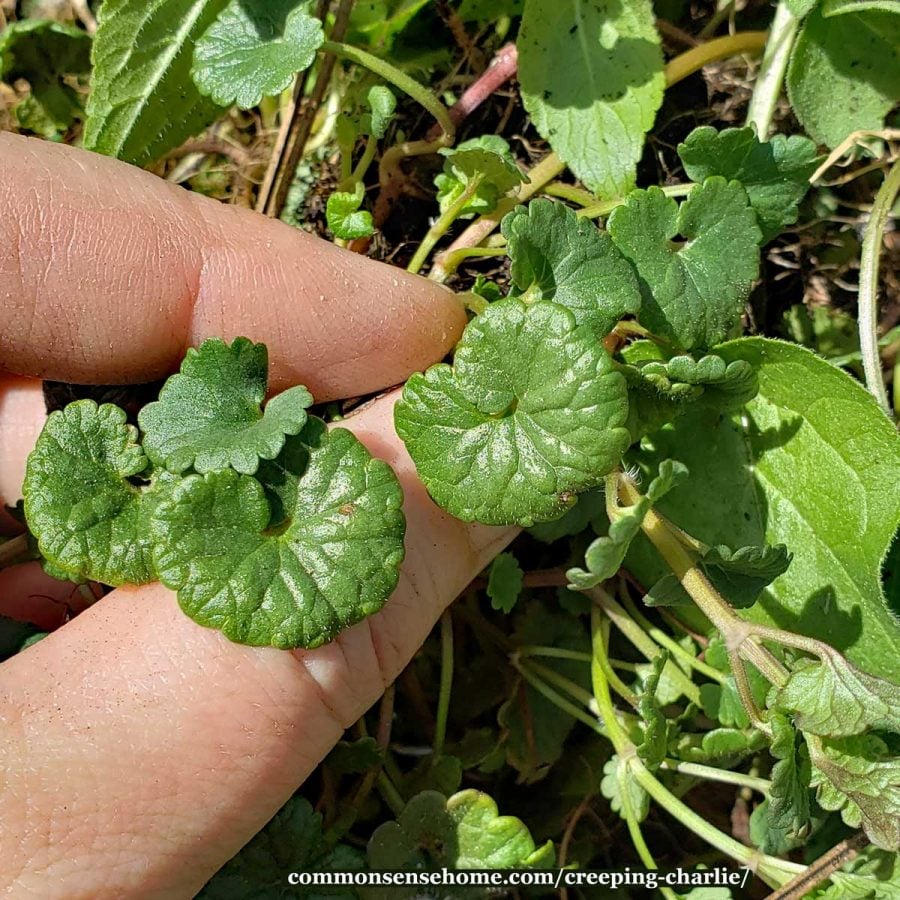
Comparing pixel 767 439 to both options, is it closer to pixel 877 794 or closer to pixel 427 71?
pixel 877 794

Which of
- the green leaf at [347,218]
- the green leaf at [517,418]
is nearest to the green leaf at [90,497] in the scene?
the green leaf at [517,418]

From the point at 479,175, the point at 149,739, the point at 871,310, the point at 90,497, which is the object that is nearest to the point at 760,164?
the point at 871,310

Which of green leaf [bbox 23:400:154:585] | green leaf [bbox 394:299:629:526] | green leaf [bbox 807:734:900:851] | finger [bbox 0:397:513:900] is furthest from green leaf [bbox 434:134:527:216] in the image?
green leaf [bbox 807:734:900:851]

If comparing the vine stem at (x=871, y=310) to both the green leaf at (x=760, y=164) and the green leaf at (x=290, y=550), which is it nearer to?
the green leaf at (x=760, y=164)

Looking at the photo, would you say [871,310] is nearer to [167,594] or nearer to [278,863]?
[167,594]

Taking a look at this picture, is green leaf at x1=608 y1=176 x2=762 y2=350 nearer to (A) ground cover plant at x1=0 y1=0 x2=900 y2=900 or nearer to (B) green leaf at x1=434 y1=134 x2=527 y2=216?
(A) ground cover plant at x1=0 y1=0 x2=900 y2=900

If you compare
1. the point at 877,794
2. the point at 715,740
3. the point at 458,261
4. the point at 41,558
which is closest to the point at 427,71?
the point at 458,261
